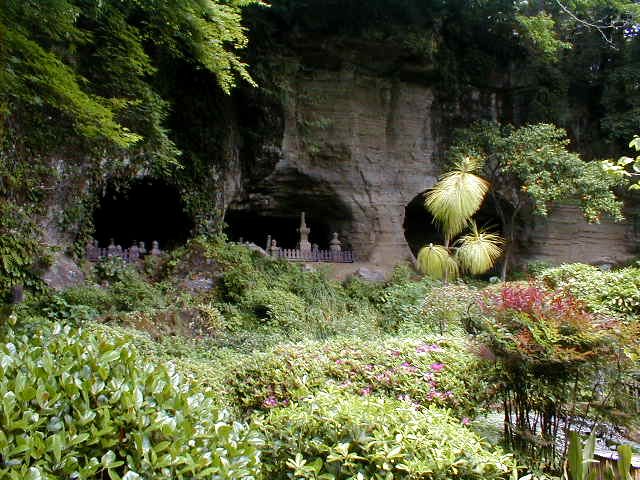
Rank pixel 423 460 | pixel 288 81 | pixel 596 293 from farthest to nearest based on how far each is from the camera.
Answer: pixel 288 81 → pixel 596 293 → pixel 423 460

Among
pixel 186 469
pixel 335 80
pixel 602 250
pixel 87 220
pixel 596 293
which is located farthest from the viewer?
pixel 602 250

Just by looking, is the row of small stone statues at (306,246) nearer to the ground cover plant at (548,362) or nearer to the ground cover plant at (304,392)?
the ground cover plant at (304,392)

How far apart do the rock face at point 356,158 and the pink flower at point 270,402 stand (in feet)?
31.5

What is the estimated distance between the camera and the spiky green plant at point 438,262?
10875mm

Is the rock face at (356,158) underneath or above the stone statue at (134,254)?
above

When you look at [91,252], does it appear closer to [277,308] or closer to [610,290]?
[277,308]

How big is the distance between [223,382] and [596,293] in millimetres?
5750

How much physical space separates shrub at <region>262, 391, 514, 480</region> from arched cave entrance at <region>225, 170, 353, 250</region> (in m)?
11.0

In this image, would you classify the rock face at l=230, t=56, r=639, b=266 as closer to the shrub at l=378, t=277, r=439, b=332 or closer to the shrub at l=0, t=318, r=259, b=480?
the shrub at l=378, t=277, r=439, b=332

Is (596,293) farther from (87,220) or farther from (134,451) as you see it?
(87,220)

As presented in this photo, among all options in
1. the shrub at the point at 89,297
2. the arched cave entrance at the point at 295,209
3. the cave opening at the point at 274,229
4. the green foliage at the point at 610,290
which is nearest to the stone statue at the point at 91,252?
the shrub at the point at 89,297

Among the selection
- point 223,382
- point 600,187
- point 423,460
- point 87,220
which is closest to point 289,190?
point 87,220

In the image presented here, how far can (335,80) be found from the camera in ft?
46.1

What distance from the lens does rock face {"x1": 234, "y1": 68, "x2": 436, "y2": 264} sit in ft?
45.4
